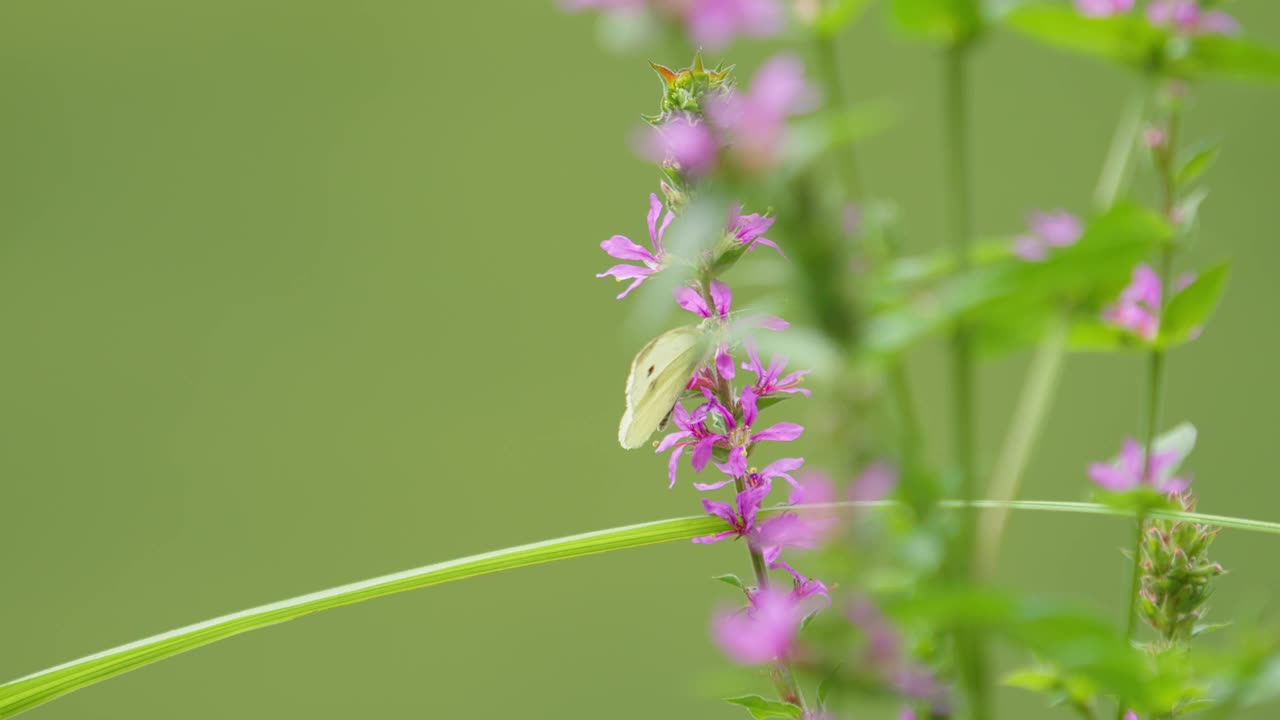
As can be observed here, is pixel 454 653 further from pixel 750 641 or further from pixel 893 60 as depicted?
pixel 750 641

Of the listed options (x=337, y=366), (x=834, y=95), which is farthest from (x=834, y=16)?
(x=337, y=366)

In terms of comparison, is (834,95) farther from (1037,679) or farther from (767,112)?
(1037,679)

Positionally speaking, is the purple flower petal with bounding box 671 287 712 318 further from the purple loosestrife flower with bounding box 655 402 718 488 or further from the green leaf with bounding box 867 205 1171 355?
the green leaf with bounding box 867 205 1171 355

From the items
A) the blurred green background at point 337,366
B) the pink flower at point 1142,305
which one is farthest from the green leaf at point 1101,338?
the blurred green background at point 337,366

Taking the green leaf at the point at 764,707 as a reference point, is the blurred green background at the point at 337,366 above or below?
above

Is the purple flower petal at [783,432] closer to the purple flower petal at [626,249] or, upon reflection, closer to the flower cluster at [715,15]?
the purple flower petal at [626,249]
